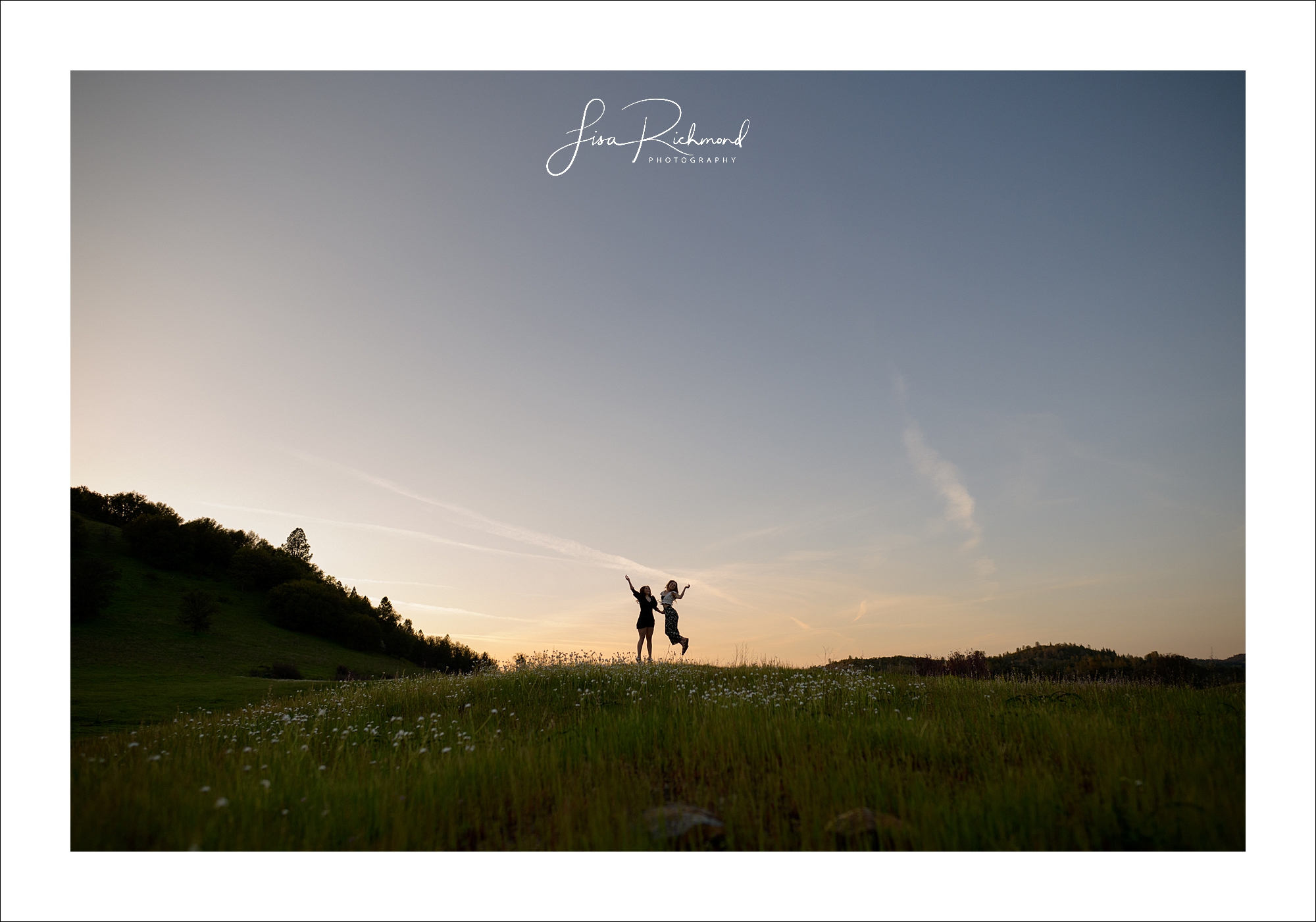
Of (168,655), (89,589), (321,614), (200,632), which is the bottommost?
(321,614)

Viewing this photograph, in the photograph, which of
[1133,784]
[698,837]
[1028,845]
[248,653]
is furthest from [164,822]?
[248,653]

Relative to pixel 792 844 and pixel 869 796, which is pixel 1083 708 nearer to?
pixel 869 796

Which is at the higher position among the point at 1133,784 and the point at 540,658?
the point at 1133,784

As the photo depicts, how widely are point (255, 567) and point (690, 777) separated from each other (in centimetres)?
3915

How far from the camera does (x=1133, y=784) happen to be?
549 centimetres

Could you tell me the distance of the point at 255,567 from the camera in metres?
37.1

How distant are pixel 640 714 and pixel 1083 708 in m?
6.83

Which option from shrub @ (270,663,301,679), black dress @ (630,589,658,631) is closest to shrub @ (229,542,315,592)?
shrub @ (270,663,301,679)

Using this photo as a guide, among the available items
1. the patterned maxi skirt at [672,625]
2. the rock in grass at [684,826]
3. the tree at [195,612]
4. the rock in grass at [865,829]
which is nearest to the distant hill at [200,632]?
the tree at [195,612]

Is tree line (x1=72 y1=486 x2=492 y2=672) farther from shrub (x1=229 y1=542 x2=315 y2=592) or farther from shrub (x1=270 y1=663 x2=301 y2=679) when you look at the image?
shrub (x1=270 y1=663 x2=301 y2=679)

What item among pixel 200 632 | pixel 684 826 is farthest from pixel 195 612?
pixel 684 826

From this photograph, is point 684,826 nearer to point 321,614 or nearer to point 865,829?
point 865,829

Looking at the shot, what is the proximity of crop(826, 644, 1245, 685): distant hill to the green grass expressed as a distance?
16000 millimetres

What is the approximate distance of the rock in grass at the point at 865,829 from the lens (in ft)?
16.2
